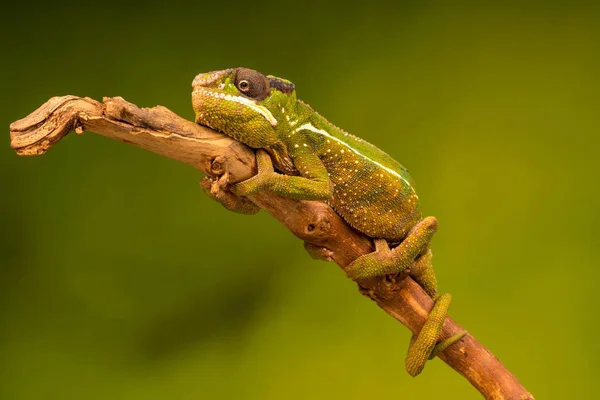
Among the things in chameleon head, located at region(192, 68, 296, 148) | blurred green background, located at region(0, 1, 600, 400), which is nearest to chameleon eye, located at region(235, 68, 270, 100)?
chameleon head, located at region(192, 68, 296, 148)

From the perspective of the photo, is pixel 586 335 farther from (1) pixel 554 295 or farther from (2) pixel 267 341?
(2) pixel 267 341

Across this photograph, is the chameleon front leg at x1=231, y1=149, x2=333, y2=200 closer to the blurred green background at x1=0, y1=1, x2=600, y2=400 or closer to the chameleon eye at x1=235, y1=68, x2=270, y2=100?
the chameleon eye at x1=235, y1=68, x2=270, y2=100

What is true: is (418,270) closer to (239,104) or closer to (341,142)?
(341,142)

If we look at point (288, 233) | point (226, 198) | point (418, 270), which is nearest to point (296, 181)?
point (226, 198)

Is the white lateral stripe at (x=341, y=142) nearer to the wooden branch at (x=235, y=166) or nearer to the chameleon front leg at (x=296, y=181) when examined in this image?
the chameleon front leg at (x=296, y=181)

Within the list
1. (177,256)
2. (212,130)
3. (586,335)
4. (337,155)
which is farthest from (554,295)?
(212,130)
